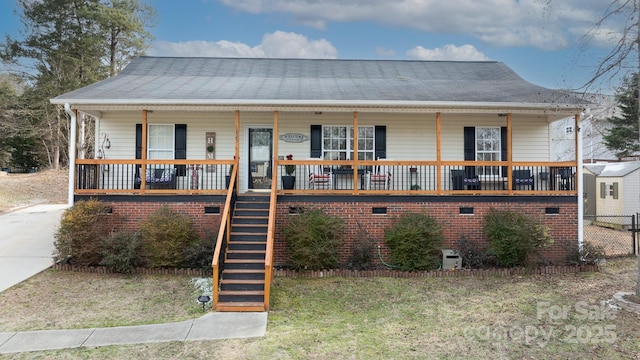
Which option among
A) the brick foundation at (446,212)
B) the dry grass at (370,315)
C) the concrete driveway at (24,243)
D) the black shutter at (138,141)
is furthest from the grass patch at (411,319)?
the black shutter at (138,141)

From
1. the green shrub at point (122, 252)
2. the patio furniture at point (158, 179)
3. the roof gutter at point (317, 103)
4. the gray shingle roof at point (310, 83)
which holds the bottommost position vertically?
the green shrub at point (122, 252)

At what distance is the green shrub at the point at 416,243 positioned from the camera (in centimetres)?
857

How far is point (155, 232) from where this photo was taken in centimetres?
836

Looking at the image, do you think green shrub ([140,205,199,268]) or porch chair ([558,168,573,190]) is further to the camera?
porch chair ([558,168,573,190])

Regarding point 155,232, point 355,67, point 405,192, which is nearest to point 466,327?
point 405,192

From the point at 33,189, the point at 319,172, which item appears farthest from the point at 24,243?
the point at 33,189

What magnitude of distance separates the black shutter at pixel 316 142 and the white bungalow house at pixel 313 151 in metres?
0.03

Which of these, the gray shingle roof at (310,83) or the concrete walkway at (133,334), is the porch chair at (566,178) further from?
the concrete walkway at (133,334)

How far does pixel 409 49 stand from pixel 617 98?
2201cm

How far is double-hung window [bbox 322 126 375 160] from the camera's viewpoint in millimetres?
11414

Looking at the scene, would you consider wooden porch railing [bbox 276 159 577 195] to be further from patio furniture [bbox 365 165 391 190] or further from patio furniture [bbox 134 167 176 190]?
patio furniture [bbox 134 167 176 190]

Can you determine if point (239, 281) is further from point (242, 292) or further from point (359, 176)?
point (359, 176)

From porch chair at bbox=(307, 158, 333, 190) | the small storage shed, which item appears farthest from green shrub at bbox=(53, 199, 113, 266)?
the small storage shed

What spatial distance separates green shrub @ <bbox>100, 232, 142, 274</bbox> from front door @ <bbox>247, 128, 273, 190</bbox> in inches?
150
